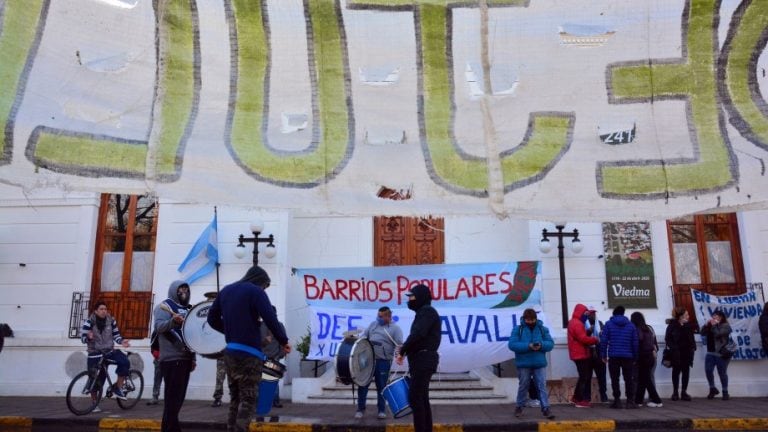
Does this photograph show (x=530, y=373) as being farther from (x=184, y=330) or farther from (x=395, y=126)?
(x=395, y=126)

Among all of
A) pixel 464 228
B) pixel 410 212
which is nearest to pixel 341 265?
pixel 464 228

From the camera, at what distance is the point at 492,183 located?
3.34 m

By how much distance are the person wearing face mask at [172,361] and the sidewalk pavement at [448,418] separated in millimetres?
2475

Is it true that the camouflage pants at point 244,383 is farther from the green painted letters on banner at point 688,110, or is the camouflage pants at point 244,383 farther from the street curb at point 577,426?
the street curb at point 577,426

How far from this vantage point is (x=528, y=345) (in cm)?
949

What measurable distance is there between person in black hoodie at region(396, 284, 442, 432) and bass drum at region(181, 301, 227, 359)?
1.85 m

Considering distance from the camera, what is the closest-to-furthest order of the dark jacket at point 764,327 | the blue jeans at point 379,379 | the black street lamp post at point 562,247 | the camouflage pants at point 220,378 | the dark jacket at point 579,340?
the blue jeans at point 379,379 → the dark jacket at point 579,340 → the camouflage pants at point 220,378 → the dark jacket at point 764,327 → the black street lamp post at point 562,247

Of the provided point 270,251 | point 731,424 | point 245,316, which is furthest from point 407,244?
point 245,316

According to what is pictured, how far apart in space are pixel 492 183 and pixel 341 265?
10279mm

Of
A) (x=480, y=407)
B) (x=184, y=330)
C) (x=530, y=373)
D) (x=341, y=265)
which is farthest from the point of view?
(x=341, y=265)

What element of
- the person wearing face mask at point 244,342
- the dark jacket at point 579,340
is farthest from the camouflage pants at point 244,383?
the dark jacket at point 579,340

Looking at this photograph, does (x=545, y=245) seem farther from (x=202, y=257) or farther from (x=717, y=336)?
(x=202, y=257)

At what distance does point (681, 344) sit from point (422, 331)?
22.7 feet

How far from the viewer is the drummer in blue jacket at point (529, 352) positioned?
937 centimetres
